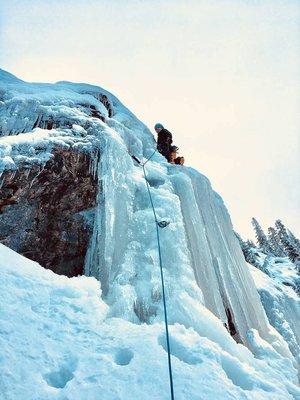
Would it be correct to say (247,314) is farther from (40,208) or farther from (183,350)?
(40,208)

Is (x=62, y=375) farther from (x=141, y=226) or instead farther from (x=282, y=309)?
(x=282, y=309)

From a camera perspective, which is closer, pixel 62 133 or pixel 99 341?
pixel 99 341

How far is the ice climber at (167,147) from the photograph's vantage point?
39.4 ft

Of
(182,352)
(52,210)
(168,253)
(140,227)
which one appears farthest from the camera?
(52,210)

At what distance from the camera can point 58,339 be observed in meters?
3.19

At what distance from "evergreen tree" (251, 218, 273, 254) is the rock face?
35.7m

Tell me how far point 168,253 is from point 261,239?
39853mm

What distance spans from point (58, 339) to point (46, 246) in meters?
3.79

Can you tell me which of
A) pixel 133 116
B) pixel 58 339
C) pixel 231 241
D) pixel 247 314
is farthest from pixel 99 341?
pixel 133 116

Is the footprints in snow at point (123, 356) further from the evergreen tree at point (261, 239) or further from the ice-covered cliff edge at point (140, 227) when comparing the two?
the evergreen tree at point (261, 239)

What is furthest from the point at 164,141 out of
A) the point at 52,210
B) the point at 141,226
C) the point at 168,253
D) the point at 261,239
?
the point at 261,239

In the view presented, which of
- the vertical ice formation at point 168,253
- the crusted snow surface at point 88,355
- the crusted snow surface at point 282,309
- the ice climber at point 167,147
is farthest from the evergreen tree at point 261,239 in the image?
the crusted snow surface at point 88,355

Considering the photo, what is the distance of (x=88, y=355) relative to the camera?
3088 millimetres

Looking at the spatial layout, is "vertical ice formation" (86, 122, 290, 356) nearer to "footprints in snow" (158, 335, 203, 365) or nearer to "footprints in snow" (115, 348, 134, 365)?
"footprints in snow" (158, 335, 203, 365)
